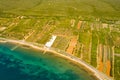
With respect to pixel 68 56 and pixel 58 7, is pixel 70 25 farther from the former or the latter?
pixel 68 56

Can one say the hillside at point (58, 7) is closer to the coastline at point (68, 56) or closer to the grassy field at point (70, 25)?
the grassy field at point (70, 25)

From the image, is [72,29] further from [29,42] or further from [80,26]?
[29,42]

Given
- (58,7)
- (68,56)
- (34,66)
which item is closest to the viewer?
(34,66)

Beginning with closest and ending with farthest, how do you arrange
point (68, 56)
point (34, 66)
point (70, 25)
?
point (34, 66), point (68, 56), point (70, 25)

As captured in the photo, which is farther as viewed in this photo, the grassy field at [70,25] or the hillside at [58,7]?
the hillside at [58,7]

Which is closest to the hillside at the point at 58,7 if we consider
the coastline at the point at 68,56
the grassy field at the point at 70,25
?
the grassy field at the point at 70,25

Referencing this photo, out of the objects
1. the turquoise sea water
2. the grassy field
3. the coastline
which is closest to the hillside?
the grassy field

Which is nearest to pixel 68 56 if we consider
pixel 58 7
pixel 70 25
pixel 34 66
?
pixel 34 66
